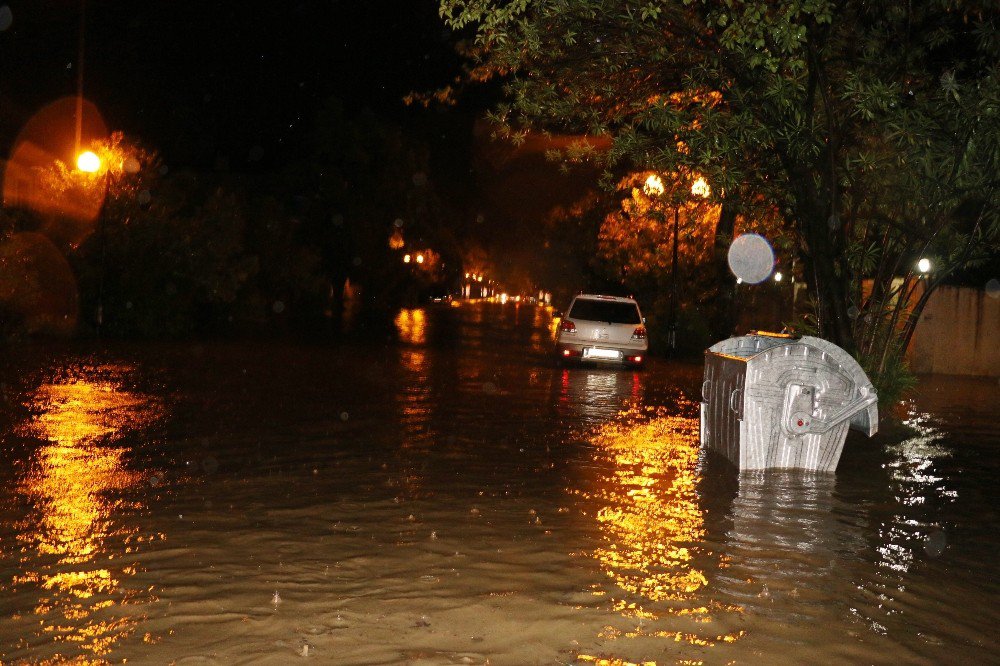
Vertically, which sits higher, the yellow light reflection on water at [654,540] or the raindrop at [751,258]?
the raindrop at [751,258]

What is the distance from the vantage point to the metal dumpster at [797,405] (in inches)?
412

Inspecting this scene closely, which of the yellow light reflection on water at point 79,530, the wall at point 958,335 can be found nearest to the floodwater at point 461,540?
the yellow light reflection on water at point 79,530

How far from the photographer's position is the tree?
11711mm

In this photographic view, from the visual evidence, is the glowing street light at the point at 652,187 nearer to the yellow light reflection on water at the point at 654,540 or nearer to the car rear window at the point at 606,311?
the car rear window at the point at 606,311

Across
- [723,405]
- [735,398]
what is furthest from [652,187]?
[735,398]

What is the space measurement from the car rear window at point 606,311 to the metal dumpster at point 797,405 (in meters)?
13.0

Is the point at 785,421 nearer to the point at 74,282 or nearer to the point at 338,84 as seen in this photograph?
the point at 74,282

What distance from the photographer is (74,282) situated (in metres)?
25.7

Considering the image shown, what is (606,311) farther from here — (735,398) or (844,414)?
(844,414)

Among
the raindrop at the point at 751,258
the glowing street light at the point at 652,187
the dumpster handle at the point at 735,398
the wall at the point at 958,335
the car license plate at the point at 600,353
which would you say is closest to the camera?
the dumpster handle at the point at 735,398

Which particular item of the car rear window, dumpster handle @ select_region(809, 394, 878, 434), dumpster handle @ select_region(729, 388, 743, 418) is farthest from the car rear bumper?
dumpster handle @ select_region(809, 394, 878, 434)

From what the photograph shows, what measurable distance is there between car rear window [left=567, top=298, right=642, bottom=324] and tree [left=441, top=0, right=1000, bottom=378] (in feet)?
25.5

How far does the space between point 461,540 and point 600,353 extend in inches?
657

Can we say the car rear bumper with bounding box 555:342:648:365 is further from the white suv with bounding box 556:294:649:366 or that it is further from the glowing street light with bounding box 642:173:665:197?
the glowing street light with bounding box 642:173:665:197
